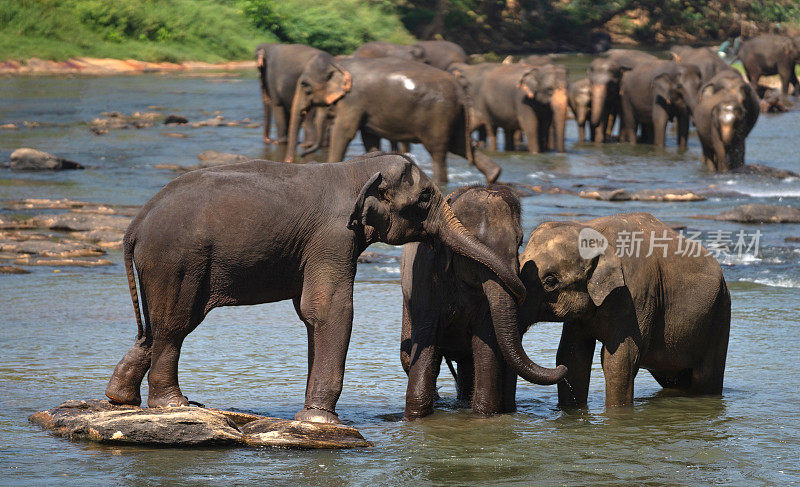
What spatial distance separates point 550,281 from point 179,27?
143 ft

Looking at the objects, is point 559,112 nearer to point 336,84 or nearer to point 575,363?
point 336,84

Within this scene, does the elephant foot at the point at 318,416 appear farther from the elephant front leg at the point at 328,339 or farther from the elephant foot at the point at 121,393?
the elephant foot at the point at 121,393

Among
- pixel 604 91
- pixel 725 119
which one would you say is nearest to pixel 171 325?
pixel 725 119

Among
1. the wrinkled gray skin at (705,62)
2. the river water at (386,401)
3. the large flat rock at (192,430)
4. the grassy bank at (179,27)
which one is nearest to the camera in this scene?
the river water at (386,401)

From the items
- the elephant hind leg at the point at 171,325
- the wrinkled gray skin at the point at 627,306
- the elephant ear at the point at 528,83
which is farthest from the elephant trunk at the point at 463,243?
the elephant ear at the point at 528,83

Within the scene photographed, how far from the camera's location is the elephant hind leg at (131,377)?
22.0 ft

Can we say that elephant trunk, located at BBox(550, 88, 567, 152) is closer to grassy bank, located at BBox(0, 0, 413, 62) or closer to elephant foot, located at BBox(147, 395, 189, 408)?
elephant foot, located at BBox(147, 395, 189, 408)

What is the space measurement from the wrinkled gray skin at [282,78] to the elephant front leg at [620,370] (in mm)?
15481

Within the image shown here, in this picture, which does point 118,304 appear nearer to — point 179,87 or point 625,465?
point 625,465

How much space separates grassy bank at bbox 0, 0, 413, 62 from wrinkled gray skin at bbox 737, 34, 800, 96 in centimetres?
1887

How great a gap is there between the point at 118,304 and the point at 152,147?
42.1ft

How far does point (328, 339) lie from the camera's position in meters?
6.57

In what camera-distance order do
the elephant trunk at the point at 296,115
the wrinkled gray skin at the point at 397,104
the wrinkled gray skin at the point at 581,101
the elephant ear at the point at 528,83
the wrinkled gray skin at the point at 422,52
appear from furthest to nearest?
the wrinkled gray skin at the point at 422,52 → the wrinkled gray skin at the point at 581,101 → the elephant ear at the point at 528,83 → the elephant trunk at the point at 296,115 → the wrinkled gray skin at the point at 397,104
